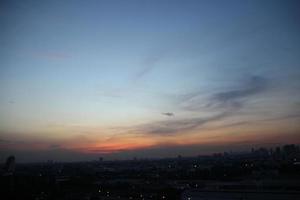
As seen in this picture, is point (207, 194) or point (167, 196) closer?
point (207, 194)

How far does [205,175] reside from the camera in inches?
1542

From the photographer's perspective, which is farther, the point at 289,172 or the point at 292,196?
the point at 289,172

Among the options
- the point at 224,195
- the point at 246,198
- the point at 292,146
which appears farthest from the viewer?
the point at 292,146

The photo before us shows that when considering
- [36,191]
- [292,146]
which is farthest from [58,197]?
[292,146]

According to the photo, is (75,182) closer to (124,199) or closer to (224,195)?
(124,199)

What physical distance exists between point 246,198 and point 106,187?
16.3 metres

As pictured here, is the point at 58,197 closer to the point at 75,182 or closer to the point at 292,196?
the point at 75,182

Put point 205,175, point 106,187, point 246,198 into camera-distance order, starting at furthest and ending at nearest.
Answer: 1. point 205,175
2. point 106,187
3. point 246,198

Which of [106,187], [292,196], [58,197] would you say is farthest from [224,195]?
[106,187]

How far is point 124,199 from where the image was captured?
2200cm

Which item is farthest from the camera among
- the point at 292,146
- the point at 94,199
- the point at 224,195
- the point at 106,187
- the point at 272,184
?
the point at 292,146

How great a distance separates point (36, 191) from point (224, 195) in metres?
12.5

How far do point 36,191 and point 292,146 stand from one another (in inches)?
2724

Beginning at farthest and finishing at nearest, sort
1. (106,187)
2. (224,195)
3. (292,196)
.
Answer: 1. (106,187)
2. (224,195)
3. (292,196)
